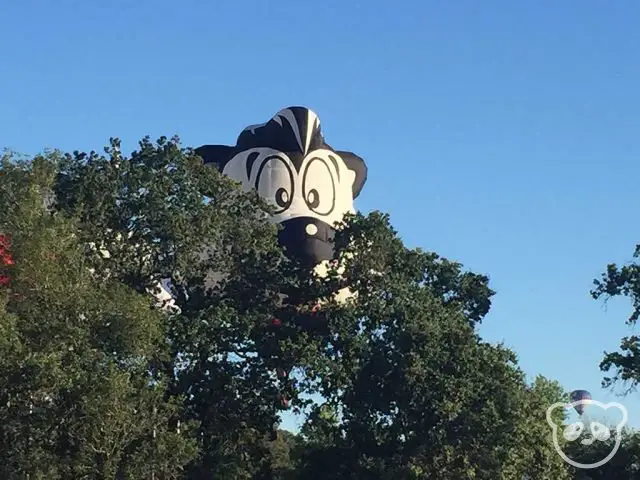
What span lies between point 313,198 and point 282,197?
1.13 metres

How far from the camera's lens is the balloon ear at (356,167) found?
3866cm

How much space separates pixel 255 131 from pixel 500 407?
15652 mm

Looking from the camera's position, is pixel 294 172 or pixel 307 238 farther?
pixel 294 172

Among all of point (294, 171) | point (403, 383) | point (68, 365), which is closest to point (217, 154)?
point (294, 171)

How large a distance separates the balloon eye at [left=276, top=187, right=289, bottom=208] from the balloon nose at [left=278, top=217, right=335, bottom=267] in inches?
35.5

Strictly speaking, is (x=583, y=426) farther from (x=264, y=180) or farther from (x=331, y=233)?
(x=264, y=180)

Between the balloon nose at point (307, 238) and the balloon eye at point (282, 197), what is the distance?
2.95ft

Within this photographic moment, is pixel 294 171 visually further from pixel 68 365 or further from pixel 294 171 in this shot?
pixel 68 365

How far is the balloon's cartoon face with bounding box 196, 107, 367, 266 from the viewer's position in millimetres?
35062

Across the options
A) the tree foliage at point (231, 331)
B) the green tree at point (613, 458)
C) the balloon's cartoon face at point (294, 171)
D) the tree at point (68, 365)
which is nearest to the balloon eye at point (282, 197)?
the balloon's cartoon face at point (294, 171)

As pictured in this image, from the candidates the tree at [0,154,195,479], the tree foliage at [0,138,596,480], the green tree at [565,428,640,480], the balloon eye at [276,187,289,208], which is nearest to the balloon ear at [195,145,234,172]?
the balloon eye at [276,187,289,208]

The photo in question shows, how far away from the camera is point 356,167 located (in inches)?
1531

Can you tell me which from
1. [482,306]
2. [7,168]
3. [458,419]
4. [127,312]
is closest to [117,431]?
[127,312]

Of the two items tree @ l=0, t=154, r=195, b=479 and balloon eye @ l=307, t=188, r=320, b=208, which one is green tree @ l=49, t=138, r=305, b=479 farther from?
balloon eye @ l=307, t=188, r=320, b=208
